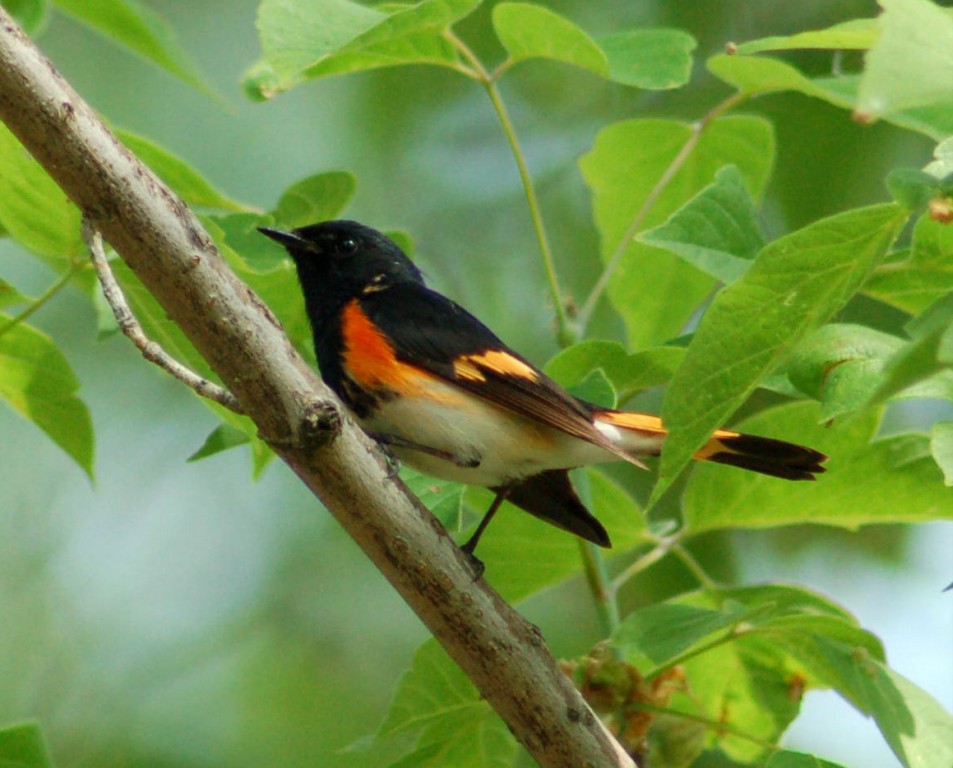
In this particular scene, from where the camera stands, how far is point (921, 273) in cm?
175

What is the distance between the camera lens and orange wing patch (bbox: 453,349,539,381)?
7.90 ft

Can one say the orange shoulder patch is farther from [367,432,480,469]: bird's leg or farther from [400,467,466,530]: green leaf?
[400,467,466,530]: green leaf

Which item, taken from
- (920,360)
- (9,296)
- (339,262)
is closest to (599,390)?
(920,360)

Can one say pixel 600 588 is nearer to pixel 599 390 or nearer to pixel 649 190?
pixel 599 390

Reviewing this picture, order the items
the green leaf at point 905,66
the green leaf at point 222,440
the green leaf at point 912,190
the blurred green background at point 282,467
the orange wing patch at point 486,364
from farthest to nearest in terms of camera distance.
A: the blurred green background at point 282,467
the orange wing patch at point 486,364
the green leaf at point 222,440
the green leaf at point 912,190
the green leaf at point 905,66

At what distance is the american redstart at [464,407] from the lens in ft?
7.60

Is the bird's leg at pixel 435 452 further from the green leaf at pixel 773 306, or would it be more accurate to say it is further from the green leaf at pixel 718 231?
the green leaf at pixel 773 306

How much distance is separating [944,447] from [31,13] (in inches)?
64.0

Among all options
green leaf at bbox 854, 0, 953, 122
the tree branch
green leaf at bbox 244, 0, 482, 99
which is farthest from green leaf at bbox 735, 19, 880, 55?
the tree branch

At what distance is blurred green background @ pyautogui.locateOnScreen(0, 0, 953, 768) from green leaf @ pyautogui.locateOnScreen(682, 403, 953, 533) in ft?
7.00

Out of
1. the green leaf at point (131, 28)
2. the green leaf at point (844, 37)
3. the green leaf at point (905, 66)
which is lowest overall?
the green leaf at point (844, 37)

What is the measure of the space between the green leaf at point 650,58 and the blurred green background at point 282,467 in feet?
8.31

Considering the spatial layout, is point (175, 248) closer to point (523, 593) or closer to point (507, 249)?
point (523, 593)

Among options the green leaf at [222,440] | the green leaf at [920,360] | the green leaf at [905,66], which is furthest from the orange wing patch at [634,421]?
the green leaf at [905,66]
